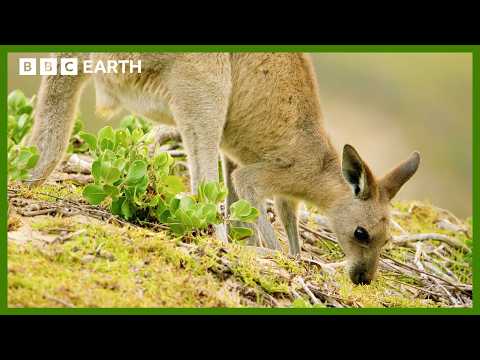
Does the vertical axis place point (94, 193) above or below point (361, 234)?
above

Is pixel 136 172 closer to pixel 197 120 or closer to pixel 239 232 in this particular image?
pixel 239 232

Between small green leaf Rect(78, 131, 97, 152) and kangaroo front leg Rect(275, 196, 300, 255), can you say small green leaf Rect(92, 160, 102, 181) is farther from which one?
kangaroo front leg Rect(275, 196, 300, 255)

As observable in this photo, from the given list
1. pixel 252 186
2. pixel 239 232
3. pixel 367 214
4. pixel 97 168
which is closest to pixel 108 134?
pixel 97 168

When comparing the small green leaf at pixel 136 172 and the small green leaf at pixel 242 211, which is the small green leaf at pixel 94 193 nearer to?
the small green leaf at pixel 136 172

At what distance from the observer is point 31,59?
21.5 feet

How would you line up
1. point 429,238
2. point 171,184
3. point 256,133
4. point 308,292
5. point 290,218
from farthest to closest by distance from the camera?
point 429,238
point 290,218
point 256,133
point 171,184
point 308,292

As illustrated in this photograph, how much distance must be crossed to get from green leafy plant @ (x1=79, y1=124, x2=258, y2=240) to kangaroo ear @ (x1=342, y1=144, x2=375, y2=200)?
5.36 feet

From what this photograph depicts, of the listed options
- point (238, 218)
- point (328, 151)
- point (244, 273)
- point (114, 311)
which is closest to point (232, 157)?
point (328, 151)

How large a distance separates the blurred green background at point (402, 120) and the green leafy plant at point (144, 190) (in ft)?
15.3

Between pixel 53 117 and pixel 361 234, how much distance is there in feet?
10.7

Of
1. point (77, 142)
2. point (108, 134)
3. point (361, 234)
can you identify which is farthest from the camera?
point (77, 142)

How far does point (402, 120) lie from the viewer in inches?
482

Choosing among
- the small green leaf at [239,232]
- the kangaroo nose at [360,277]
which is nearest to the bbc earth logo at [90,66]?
the small green leaf at [239,232]

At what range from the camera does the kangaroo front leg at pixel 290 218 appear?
864cm
